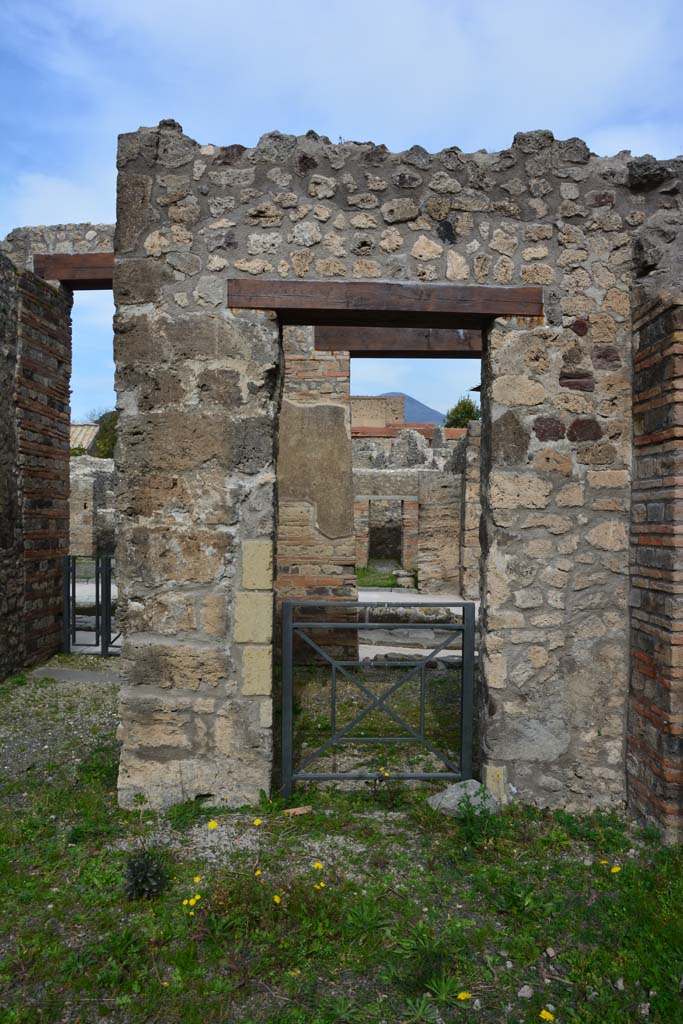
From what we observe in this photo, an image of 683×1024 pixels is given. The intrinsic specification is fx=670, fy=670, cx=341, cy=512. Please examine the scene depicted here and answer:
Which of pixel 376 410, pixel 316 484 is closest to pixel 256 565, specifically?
pixel 316 484

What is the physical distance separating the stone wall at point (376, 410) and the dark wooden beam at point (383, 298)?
90.2 feet

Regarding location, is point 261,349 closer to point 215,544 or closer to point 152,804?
point 215,544

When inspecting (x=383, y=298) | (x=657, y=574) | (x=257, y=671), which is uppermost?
(x=383, y=298)

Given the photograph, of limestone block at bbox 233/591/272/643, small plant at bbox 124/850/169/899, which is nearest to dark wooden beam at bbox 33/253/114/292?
limestone block at bbox 233/591/272/643

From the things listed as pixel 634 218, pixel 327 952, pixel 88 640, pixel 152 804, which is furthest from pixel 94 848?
pixel 88 640

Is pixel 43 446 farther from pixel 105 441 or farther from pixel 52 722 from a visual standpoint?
pixel 105 441

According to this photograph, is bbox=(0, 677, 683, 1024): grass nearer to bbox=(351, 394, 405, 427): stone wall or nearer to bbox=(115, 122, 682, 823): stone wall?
bbox=(115, 122, 682, 823): stone wall

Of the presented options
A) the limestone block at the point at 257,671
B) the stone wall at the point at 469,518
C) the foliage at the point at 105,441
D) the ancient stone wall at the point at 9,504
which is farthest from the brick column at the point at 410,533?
the foliage at the point at 105,441

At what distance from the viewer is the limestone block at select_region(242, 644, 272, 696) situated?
3.73 meters

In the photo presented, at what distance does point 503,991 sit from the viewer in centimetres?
244

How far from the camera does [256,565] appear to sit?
3.75 metres

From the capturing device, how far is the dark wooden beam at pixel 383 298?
3.73 m

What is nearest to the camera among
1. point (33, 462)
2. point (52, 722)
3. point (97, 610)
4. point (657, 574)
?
point (657, 574)

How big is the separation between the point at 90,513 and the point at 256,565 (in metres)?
13.5
